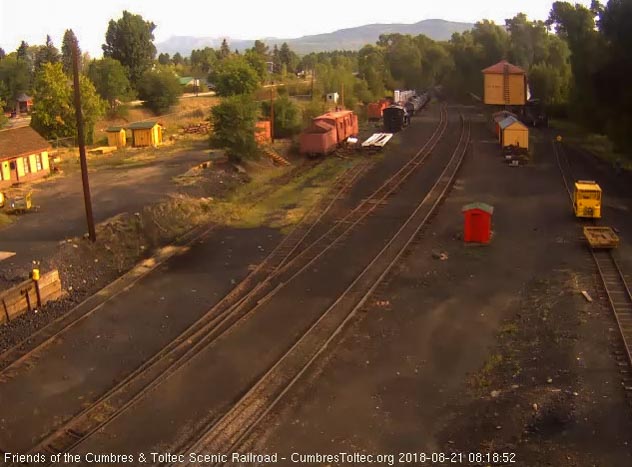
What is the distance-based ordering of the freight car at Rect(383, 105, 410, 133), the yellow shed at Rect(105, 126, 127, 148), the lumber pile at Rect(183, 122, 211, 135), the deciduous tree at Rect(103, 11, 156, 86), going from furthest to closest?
the deciduous tree at Rect(103, 11, 156, 86)
the lumber pile at Rect(183, 122, 211, 135)
the freight car at Rect(383, 105, 410, 133)
the yellow shed at Rect(105, 126, 127, 148)

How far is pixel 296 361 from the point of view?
43.0 feet

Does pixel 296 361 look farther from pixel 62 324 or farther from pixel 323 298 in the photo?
pixel 62 324

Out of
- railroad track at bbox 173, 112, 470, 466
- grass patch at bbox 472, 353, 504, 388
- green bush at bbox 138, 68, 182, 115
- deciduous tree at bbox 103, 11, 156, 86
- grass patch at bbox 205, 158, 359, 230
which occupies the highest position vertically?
deciduous tree at bbox 103, 11, 156, 86

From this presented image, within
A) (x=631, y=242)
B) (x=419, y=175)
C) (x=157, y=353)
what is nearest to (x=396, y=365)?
(x=157, y=353)

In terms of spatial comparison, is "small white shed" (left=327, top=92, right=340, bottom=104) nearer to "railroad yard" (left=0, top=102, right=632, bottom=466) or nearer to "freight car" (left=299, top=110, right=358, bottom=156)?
"freight car" (left=299, top=110, right=358, bottom=156)

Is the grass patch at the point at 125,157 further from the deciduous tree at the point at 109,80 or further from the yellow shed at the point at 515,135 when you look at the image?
the yellow shed at the point at 515,135

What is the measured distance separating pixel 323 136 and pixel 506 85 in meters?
23.2

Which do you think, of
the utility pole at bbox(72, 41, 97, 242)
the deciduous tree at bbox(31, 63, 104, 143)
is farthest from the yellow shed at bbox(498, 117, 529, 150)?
the deciduous tree at bbox(31, 63, 104, 143)

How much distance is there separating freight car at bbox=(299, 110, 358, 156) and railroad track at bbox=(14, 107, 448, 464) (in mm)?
10379

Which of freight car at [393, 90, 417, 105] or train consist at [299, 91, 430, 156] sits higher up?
freight car at [393, 90, 417, 105]

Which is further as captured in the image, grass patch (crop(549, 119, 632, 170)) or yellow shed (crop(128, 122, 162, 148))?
yellow shed (crop(128, 122, 162, 148))

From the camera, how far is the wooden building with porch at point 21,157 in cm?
3111

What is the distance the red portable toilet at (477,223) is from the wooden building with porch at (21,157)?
22699 mm

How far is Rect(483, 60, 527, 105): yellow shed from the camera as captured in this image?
53031 mm
